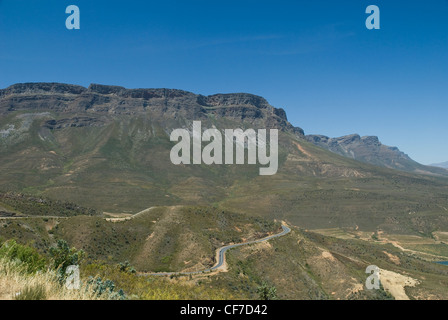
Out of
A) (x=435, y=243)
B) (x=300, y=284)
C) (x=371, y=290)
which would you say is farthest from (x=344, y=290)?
(x=435, y=243)

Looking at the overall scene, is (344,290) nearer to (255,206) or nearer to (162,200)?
(255,206)

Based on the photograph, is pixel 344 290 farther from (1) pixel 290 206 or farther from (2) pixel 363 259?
(1) pixel 290 206

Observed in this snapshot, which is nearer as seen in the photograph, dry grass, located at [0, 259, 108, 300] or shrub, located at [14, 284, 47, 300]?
shrub, located at [14, 284, 47, 300]

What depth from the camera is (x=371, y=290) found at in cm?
6488

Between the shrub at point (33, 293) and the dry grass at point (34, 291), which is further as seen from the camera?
the dry grass at point (34, 291)

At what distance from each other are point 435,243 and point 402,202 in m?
49.0

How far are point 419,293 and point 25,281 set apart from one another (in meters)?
75.7

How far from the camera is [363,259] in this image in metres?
88.1

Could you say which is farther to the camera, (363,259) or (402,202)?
(402,202)
